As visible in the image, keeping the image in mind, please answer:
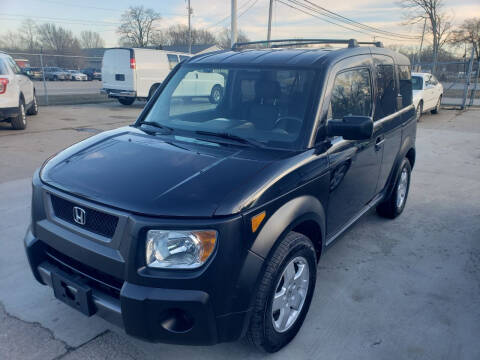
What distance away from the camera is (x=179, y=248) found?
2.00 m

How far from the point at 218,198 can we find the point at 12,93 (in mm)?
8948

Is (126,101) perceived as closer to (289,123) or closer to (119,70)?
(119,70)

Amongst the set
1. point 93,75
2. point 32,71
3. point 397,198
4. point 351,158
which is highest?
point 32,71

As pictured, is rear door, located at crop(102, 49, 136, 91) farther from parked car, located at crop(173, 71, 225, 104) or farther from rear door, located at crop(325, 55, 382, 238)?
rear door, located at crop(325, 55, 382, 238)

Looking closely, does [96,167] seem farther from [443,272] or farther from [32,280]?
[443,272]

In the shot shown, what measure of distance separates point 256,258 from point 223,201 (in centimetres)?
36

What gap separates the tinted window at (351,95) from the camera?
3.06 meters

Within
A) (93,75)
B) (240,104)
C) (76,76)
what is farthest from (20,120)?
(93,75)

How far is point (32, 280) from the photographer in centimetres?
331

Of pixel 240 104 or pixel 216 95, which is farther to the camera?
pixel 216 95

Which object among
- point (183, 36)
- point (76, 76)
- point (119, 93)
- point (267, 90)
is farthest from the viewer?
point (183, 36)

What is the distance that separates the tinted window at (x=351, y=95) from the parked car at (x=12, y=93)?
8391 millimetres

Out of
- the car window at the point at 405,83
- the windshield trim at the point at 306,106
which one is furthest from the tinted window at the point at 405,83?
the windshield trim at the point at 306,106

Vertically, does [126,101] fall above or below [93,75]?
below
